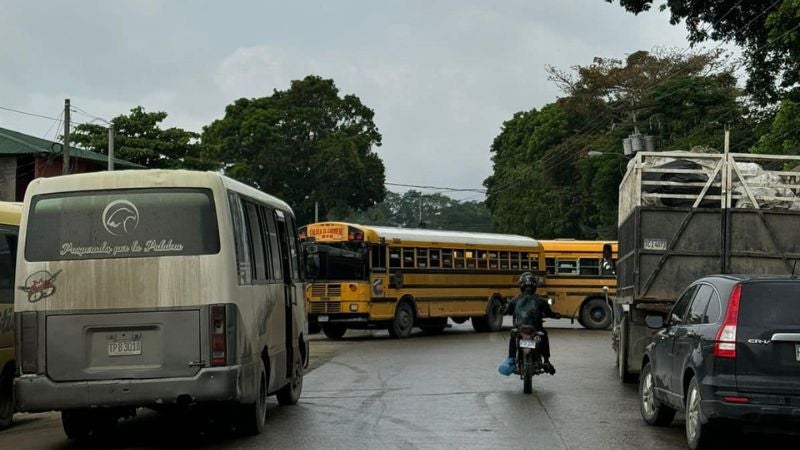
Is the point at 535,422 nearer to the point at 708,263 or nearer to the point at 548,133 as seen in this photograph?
the point at 708,263

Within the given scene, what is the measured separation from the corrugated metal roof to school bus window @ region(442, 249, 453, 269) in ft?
62.6

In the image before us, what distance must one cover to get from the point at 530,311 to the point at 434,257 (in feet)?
50.4

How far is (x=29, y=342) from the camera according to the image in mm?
10328

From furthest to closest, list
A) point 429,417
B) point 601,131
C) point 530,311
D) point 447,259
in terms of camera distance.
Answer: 1. point 601,131
2. point 447,259
3. point 530,311
4. point 429,417

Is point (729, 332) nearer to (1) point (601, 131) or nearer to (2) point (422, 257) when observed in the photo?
(2) point (422, 257)

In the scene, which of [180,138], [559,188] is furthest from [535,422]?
[559,188]

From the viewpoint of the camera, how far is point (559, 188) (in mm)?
69250

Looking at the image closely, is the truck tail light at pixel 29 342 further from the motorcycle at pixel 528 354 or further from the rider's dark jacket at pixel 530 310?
the rider's dark jacket at pixel 530 310

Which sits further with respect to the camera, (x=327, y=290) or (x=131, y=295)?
(x=327, y=290)

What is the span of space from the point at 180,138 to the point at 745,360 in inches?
1767

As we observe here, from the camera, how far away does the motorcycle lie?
16016 millimetres

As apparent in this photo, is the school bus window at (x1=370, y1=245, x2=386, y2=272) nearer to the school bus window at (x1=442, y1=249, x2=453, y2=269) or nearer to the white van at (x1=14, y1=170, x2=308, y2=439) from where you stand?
the school bus window at (x1=442, y1=249, x2=453, y2=269)

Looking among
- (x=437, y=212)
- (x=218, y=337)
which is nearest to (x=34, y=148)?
(x=218, y=337)

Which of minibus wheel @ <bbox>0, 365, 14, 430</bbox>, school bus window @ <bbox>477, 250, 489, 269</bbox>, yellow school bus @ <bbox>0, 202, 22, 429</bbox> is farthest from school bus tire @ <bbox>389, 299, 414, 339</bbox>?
minibus wheel @ <bbox>0, 365, 14, 430</bbox>
